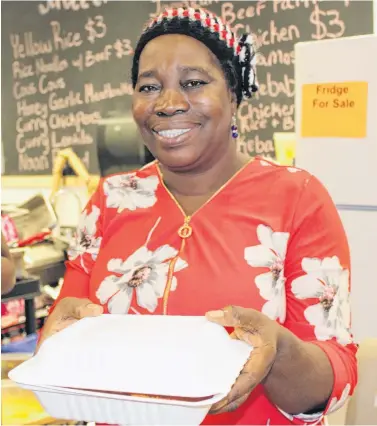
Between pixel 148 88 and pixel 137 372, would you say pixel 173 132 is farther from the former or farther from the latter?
pixel 137 372

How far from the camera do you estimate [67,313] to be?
944mm

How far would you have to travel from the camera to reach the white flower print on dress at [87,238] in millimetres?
1101

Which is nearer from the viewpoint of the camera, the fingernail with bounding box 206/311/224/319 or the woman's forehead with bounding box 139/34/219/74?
the fingernail with bounding box 206/311/224/319

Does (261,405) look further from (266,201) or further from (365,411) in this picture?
(365,411)

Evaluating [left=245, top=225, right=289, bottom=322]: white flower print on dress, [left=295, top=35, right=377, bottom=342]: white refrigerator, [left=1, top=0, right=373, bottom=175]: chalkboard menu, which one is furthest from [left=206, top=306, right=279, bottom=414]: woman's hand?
[left=1, top=0, right=373, bottom=175]: chalkboard menu

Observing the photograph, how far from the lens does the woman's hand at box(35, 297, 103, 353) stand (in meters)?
0.91

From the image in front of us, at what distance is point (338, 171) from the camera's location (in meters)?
1.77

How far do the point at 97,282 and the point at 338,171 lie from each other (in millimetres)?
962

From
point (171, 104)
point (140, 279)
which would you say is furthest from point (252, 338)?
point (171, 104)

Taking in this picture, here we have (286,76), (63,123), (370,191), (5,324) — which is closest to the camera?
(370,191)

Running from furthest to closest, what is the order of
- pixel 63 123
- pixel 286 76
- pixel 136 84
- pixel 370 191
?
pixel 63 123 → pixel 286 76 → pixel 370 191 → pixel 136 84

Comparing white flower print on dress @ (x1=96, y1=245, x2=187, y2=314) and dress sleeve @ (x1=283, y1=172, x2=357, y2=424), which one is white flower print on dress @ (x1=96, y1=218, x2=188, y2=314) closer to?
white flower print on dress @ (x1=96, y1=245, x2=187, y2=314)

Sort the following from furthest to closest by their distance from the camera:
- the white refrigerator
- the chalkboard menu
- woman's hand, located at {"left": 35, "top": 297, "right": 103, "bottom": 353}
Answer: the chalkboard menu → the white refrigerator → woman's hand, located at {"left": 35, "top": 297, "right": 103, "bottom": 353}

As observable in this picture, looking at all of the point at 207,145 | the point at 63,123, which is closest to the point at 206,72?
the point at 207,145
